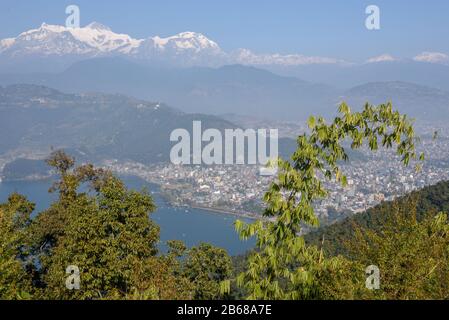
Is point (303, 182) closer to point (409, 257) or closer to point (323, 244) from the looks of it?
point (409, 257)

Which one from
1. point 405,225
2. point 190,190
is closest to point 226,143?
point 190,190

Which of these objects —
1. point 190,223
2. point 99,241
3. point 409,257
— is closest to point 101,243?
point 99,241

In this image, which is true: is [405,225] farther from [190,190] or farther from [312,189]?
[190,190]

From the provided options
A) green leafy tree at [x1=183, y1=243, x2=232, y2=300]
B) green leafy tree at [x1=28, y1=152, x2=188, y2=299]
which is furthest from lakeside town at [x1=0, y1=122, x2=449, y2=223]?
green leafy tree at [x1=28, y1=152, x2=188, y2=299]

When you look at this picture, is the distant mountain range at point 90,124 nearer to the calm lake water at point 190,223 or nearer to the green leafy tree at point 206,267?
the calm lake water at point 190,223

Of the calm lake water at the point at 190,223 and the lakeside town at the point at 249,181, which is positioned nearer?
the calm lake water at the point at 190,223

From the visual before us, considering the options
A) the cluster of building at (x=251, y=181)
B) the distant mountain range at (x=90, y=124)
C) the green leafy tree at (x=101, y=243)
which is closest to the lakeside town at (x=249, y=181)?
the cluster of building at (x=251, y=181)
